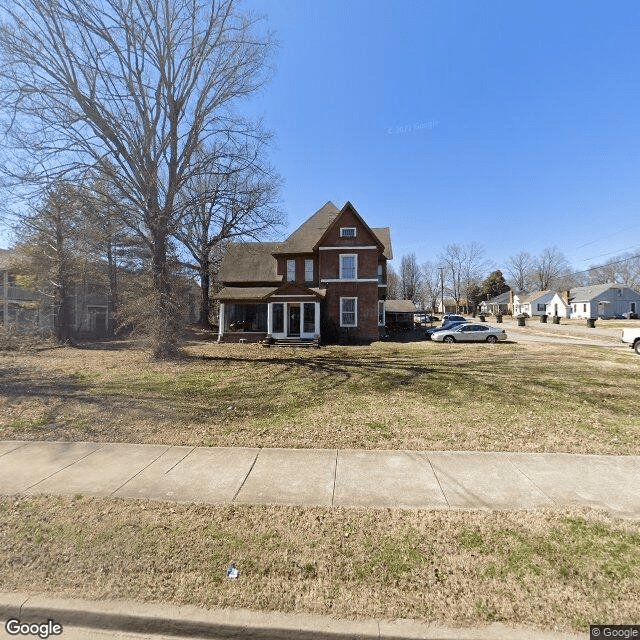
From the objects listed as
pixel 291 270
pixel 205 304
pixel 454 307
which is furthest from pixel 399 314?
pixel 454 307

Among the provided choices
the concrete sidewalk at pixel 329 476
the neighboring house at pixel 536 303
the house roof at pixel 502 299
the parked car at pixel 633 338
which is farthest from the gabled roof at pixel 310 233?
the house roof at pixel 502 299

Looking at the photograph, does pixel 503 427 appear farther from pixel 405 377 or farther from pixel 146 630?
pixel 146 630

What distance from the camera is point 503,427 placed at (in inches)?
249

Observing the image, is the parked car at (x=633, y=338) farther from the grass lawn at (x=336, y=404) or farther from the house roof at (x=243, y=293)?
the house roof at (x=243, y=293)

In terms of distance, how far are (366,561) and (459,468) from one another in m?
2.36

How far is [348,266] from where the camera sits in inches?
930

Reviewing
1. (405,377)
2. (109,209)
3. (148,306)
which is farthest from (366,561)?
(109,209)

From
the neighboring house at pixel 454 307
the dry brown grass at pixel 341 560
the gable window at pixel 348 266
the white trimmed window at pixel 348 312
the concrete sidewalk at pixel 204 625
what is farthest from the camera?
the neighboring house at pixel 454 307

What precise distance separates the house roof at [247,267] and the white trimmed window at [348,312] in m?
5.48

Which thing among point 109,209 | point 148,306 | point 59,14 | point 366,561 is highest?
point 59,14

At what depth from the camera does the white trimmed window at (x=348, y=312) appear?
23.6 meters

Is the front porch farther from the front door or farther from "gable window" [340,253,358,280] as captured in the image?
"gable window" [340,253,358,280]

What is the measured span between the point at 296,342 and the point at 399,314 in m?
22.8

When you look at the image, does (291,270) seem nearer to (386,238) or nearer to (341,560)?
(386,238)
